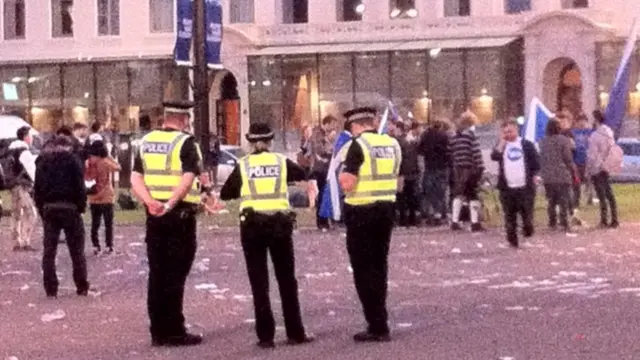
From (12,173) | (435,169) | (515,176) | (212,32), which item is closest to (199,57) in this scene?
(212,32)

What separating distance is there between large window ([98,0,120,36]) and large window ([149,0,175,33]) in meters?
1.35

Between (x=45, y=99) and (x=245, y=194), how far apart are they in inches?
1847

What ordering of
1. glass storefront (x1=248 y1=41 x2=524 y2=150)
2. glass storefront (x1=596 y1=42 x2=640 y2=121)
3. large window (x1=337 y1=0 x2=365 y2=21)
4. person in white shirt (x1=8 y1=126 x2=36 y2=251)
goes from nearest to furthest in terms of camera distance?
person in white shirt (x1=8 y1=126 x2=36 y2=251), glass storefront (x1=596 y1=42 x2=640 y2=121), glass storefront (x1=248 y1=41 x2=524 y2=150), large window (x1=337 y1=0 x2=365 y2=21)

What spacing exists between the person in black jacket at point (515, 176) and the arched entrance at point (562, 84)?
3207 centimetres

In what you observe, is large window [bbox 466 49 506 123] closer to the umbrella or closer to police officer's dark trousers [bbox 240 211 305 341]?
the umbrella

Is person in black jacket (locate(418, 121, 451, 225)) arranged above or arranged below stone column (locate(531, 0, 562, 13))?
below

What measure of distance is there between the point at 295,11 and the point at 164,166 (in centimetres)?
4506

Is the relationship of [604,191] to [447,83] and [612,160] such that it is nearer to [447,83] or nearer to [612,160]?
[612,160]

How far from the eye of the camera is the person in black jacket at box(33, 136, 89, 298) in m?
16.2

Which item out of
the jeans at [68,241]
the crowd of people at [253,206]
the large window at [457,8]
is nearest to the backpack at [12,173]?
the jeans at [68,241]

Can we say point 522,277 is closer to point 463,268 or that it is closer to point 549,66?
point 463,268

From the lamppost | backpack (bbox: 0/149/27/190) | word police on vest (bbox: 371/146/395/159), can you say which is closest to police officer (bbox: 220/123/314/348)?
word police on vest (bbox: 371/146/395/159)

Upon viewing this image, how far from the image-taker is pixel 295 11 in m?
57.6

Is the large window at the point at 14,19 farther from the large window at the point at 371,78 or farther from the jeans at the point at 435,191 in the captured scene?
the jeans at the point at 435,191
